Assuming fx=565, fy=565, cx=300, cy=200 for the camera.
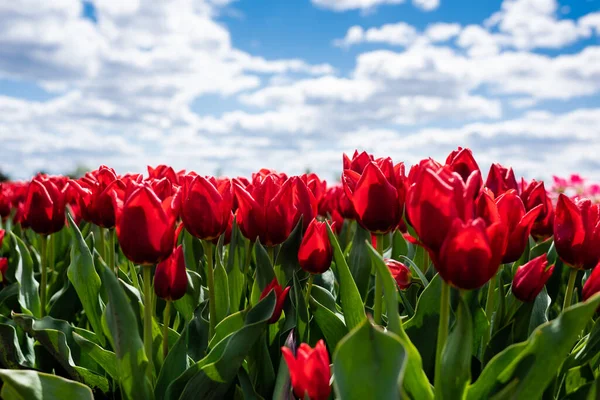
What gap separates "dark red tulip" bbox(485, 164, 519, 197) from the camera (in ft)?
7.53

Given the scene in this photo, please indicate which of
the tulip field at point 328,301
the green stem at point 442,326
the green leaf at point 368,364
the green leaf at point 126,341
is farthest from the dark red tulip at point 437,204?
the green leaf at point 126,341

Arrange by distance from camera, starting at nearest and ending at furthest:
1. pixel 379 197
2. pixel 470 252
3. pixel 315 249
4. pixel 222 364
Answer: pixel 470 252
pixel 222 364
pixel 379 197
pixel 315 249

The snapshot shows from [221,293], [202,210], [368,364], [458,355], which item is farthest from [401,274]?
[368,364]

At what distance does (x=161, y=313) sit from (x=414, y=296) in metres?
1.24

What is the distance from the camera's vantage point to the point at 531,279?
1.92 metres

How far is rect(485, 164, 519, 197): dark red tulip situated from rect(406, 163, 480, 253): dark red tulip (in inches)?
40.6

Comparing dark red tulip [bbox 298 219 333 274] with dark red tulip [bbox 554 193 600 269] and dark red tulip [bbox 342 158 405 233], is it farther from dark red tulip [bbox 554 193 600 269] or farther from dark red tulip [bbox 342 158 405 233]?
dark red tulip [bbox 554 193 600 269]

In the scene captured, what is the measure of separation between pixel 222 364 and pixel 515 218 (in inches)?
38.8

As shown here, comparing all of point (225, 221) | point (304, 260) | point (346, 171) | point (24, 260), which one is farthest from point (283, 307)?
point (24, 260)

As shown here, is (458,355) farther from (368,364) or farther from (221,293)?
(221,293)

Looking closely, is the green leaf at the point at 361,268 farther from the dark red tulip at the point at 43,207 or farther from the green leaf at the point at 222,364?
the dark red tulip at the point at 43,207

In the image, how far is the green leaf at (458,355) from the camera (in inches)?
51.8

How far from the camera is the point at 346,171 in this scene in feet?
6.73

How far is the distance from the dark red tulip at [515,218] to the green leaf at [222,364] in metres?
0.74
